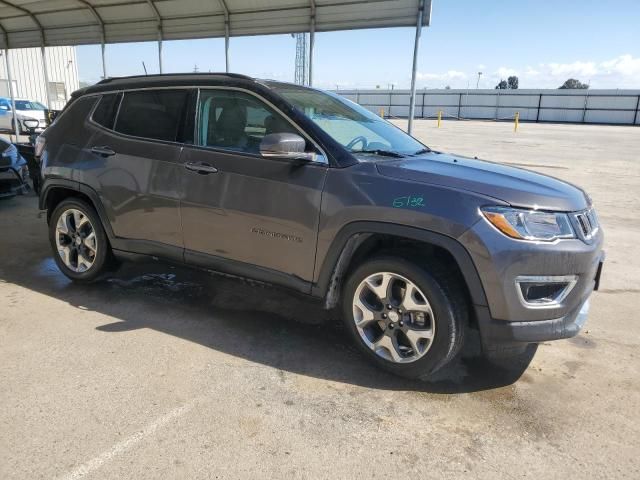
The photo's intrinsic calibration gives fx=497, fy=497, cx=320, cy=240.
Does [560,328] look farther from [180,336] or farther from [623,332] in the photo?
[180,336]

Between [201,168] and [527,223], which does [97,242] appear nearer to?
[201,168]

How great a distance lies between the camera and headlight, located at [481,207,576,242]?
2.67m

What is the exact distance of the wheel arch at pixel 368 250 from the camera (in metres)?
2.75

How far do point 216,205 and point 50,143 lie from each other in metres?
2.09

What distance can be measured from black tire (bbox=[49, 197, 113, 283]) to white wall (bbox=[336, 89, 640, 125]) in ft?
152

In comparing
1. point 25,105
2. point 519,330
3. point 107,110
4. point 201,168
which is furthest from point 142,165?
point 25,105

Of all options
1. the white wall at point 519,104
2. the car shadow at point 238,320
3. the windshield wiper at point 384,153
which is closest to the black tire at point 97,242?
the car shadow at point 238,320

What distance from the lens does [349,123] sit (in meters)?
3.85

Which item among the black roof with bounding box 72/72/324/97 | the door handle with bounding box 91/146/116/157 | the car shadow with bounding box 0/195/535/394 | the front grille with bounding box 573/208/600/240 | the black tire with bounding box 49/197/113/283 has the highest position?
the black roof with bounding box 72/72/324/97

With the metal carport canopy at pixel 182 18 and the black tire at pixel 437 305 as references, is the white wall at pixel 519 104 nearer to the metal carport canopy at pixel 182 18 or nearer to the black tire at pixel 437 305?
the metal carport canopy at pixel 182 18

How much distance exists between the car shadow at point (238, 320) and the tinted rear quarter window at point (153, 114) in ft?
3.62

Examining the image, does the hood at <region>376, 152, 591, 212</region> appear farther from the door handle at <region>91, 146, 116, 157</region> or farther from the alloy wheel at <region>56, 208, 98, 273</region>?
the alloy wheel at <region>56, 208, 98, 273</region>

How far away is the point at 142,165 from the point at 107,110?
0.76 meters

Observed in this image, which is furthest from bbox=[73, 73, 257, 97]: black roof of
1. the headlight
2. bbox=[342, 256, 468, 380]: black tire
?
the headlight
